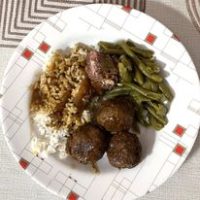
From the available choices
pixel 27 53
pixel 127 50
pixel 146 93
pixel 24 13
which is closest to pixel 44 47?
pixel 27 53

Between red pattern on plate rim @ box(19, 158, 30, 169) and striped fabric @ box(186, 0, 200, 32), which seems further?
striped fabric @ box(186, 0, 200, 32)

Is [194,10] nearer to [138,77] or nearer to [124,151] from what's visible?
[138,77]

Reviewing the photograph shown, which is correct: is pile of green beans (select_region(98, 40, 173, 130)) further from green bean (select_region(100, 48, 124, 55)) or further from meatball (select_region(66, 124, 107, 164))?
meatball (select_region(66, 124, 107, 164))

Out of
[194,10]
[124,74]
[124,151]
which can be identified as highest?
[194,10]

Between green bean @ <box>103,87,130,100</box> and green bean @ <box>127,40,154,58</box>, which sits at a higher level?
green bean @ <box>127,40,154,58</box>

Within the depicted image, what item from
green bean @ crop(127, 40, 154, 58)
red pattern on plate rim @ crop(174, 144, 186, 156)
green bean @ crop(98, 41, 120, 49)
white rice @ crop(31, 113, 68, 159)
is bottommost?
white rice @ crop(31, 113, 68, 159)

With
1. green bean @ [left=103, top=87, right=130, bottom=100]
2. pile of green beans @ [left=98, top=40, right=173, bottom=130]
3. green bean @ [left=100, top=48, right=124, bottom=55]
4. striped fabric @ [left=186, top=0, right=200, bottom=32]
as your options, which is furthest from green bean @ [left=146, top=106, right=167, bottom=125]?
striped fabric @ [left=186, top=0, right=200, bottom=32]
